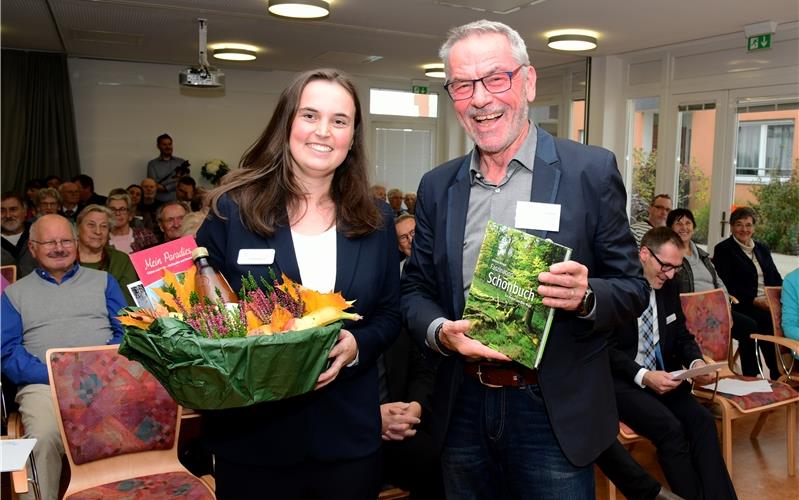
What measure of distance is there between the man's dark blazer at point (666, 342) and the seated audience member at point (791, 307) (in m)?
1.13

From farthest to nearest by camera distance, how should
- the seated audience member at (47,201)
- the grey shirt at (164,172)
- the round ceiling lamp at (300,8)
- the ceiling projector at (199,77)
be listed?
the grey shirt at (164,172) → the ceiling projector at (199,77) → the seated audience member at (47,201) → the round ceiling lamp at (300,8)

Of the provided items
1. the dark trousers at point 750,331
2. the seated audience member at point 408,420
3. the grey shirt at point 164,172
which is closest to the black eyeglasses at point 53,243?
the seated audience member at point 408,420

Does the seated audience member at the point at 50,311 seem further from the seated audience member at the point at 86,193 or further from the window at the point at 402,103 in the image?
the window at the point at 402,103

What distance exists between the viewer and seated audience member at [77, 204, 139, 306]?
14.5 feet

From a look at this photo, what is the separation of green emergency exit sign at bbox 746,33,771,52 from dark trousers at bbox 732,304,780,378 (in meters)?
2.86

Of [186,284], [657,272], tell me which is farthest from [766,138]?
[186,284]

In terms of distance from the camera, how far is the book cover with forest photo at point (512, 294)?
129cm

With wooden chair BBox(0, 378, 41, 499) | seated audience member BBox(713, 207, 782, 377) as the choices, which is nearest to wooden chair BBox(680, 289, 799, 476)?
seated audience member BBox(713, 207, 782, 377)

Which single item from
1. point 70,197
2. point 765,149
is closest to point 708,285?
point 765,149

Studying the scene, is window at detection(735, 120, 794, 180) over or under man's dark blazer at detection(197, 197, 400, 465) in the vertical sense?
over

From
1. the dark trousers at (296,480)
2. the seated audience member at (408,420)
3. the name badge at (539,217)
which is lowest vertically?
the seated audience member at (408,420)

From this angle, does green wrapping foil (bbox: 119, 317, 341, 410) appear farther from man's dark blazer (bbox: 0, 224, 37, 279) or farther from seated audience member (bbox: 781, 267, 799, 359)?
man's dark blazer (bbox: 0, 224, 37, 279)

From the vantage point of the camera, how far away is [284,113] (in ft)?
5.17

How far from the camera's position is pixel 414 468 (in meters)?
2.55
